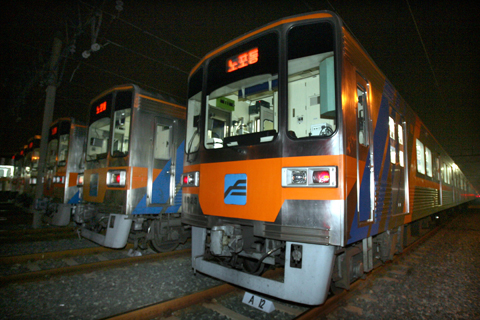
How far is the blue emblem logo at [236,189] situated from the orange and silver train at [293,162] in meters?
0.01

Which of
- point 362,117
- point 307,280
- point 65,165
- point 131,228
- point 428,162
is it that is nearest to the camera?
point 307,280

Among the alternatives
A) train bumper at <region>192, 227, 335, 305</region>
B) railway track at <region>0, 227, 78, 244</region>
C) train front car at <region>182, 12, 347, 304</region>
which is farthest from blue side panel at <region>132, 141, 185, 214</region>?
train bumper at <region>192, 227, 335, 305</region>

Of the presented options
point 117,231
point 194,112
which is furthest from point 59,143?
point 194,112

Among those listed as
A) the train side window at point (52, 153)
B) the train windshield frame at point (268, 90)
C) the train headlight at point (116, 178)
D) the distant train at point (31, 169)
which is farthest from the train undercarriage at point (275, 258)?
the distant train at point (31, 169)

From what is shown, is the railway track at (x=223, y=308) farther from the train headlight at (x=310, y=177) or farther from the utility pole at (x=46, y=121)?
the utility pole at (x=46, y=121)

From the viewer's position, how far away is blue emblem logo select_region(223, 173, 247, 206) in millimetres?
2896

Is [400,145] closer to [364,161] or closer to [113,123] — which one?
[364,161]

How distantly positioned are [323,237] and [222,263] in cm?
139

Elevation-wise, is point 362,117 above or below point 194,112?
below

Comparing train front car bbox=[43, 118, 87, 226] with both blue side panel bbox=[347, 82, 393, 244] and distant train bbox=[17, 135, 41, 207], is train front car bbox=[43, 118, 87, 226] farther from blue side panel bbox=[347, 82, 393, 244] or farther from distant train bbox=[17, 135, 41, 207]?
blue side panel bbox=[347, 82, 393, 244]

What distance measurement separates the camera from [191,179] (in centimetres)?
357

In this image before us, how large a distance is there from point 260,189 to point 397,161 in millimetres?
2656

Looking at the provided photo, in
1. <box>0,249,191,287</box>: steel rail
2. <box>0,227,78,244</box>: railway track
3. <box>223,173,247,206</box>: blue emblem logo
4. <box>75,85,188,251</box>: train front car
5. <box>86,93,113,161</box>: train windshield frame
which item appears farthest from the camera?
<box>0,227,78,244</box>: railway track

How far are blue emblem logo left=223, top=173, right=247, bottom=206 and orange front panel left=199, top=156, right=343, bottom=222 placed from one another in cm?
4
